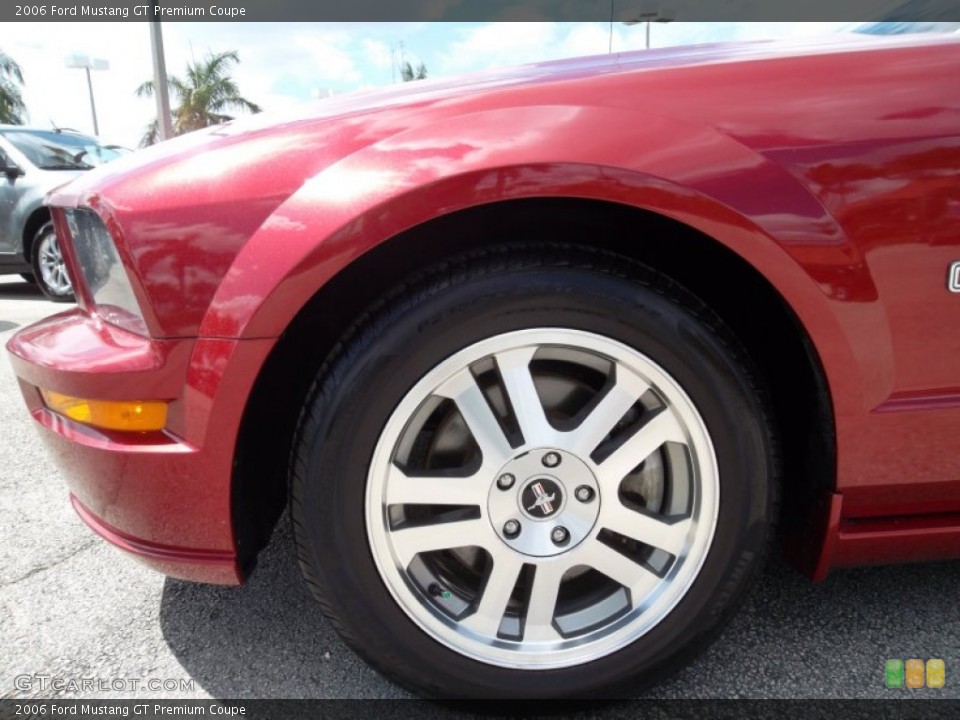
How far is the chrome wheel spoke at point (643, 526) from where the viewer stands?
4.18ft

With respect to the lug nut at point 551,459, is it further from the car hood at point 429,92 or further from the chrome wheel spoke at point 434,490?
the car hood at point 429,92

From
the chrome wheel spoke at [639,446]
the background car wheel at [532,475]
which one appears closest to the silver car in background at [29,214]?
the background car wheel at [532,475]

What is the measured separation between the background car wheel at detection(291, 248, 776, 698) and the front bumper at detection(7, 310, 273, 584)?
15 centimetres

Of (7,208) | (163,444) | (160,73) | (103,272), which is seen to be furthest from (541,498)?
(160,73)

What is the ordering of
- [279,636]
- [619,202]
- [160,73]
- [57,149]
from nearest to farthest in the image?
[619,202]
[279,636]
[57,149]
[160,73]

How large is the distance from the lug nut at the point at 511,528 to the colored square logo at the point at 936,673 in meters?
0.92

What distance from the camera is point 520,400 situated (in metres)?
1.23

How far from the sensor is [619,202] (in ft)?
3.76

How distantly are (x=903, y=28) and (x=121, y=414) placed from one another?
6.56 feet

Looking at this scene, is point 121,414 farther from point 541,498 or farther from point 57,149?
point 57,149

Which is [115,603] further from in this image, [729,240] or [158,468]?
[729,240]

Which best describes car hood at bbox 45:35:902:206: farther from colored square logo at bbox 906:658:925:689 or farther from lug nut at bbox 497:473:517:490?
colored square logo at bbox 906:658:925:689

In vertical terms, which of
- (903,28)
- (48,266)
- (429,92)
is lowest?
(48,266)

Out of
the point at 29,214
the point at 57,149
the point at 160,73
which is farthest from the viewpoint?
the point at 160,73
